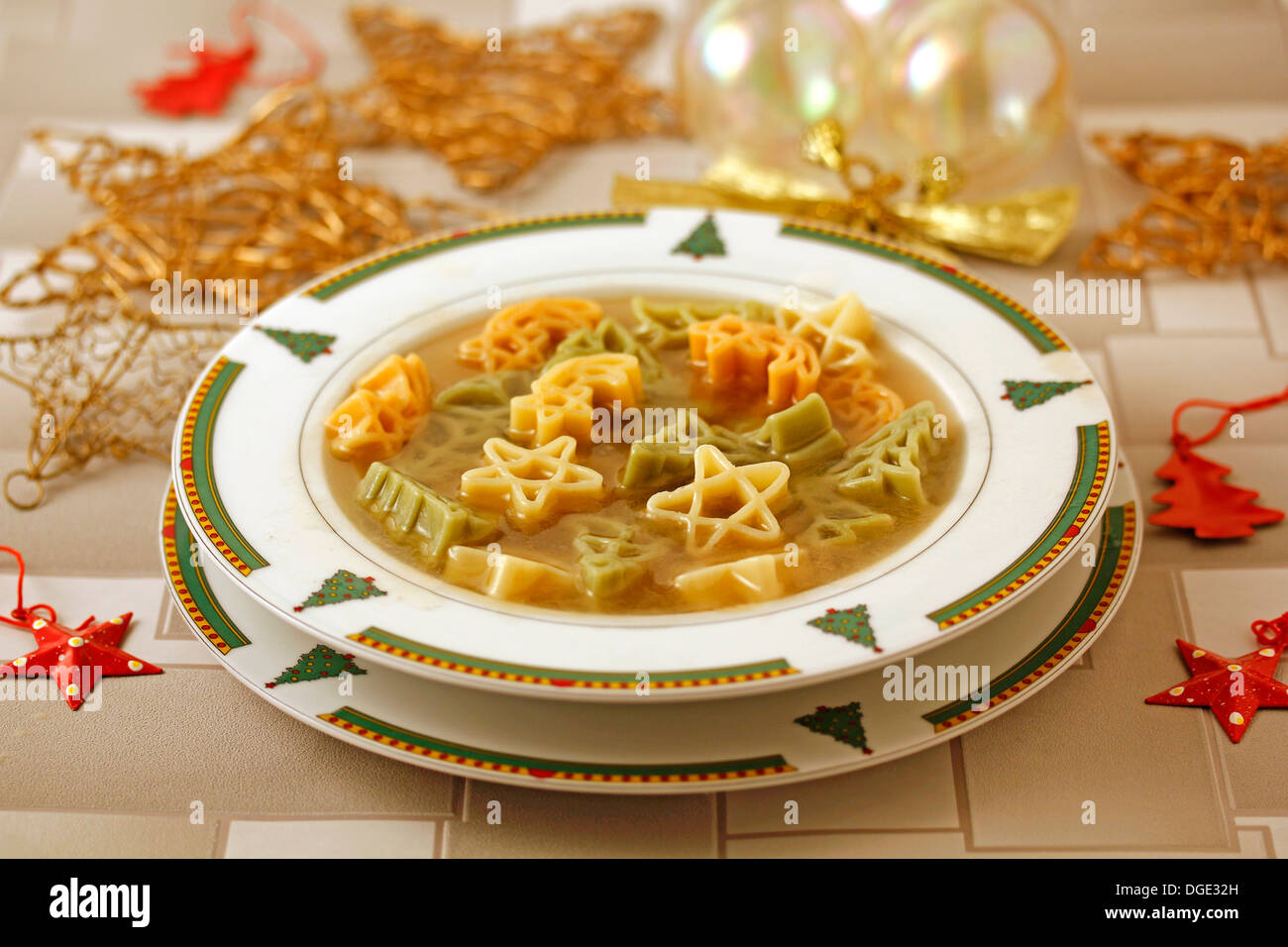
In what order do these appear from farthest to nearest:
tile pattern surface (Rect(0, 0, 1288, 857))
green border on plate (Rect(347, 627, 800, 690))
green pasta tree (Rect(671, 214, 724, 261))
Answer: green pasta tree (Rect(671, 214, 724, 261))
tile pattern surface (Rect(0, 0, 1288, 857))
green border on plate (Rect(347, 627, 800, 690))

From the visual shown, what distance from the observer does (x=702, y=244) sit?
10.8 ft

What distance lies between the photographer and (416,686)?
225 centimetres

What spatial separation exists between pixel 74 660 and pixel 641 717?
1.04 metres

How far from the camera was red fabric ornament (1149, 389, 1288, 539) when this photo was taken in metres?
2.76

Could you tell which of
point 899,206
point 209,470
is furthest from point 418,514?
point 899,206

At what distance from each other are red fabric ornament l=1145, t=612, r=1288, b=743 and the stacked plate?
0.60 ft

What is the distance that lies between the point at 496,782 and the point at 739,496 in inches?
26.6

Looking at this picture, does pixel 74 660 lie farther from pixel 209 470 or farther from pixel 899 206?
pixel 899 206

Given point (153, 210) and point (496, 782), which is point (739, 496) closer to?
point (496, 782)

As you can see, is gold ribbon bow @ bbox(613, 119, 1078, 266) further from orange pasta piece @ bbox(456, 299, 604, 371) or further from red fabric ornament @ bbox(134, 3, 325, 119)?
red fabric ornament @ bbox(134, 3, 325, 119)

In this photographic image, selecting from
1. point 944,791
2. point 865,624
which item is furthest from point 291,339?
point 944,791

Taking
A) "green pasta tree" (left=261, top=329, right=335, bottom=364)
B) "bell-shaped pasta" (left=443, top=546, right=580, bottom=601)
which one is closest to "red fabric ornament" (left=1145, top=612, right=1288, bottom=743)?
"bell-shaped pasta" (left=443, top=546, right=580, bottom=601)

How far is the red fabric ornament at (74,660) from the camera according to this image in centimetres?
241

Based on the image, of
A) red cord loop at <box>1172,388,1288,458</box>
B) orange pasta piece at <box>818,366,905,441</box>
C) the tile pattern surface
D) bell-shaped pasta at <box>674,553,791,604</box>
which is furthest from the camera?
red cord loop at <box>1172,388,1288,458</box>
